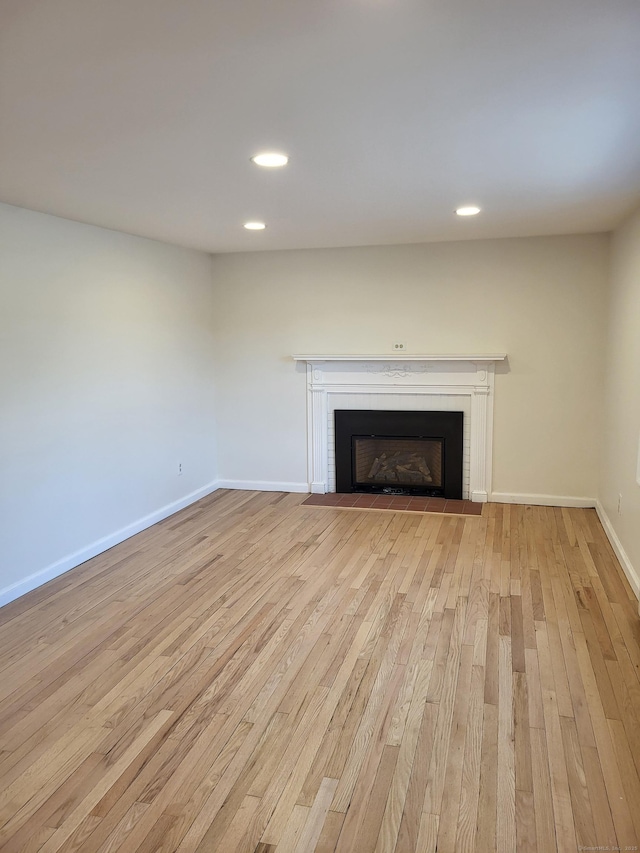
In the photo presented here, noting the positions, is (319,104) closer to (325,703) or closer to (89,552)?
(325,703)

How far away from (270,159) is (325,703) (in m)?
2.32

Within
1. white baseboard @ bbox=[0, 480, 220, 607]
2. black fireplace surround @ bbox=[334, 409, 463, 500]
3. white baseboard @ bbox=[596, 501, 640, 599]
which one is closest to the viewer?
white baseboard @ bbox=[596, 501, 640, 599]

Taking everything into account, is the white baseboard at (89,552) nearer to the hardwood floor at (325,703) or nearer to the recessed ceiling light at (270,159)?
the hardwood floor at (325,703)

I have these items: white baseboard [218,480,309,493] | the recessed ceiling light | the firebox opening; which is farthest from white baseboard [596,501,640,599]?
the recessed ceiling light

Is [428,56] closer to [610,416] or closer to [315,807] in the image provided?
[315,807]

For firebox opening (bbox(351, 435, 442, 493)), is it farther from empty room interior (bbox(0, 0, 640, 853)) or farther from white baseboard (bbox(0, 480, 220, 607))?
white baseboard (bbox(0, 480, 220, 607))

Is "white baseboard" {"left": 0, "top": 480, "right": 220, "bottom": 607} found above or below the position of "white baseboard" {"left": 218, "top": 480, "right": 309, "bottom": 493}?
below

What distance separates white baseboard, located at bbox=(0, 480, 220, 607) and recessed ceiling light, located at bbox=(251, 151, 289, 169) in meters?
2.78

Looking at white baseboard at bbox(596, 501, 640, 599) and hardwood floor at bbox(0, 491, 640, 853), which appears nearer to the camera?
hardwood floor at bbox(0, 491, 640, 853)

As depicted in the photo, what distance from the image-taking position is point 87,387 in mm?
4348

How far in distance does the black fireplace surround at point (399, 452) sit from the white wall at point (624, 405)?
1.26 m

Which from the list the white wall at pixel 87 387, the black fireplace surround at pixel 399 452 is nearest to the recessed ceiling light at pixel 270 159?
the white wall at pixel 87 387

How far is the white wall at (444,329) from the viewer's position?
5.27 metres

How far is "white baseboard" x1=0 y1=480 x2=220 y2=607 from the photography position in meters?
3.79
